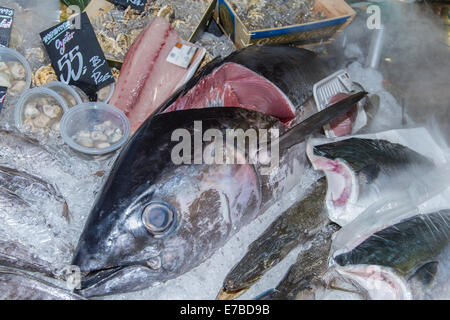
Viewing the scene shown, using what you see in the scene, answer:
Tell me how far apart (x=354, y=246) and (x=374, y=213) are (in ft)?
0.74

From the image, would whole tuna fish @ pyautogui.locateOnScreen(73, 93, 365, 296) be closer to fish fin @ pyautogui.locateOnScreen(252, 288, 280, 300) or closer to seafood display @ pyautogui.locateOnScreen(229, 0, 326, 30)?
fish fin @ pyautogui.locateOnScreen(252, 288, 280, 300)

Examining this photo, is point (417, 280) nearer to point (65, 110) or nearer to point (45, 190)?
point (45, 190)

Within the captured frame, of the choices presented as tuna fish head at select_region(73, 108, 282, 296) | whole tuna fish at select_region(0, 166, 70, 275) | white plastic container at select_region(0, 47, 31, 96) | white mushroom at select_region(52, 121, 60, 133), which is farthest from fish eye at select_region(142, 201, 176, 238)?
white plastic container at select_region(0, 47, 31, 96)

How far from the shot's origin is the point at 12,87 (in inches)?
82.5

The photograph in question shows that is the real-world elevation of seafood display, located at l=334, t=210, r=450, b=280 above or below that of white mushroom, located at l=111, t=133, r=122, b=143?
below

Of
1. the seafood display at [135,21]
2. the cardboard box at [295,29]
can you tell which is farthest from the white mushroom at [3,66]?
the cardboard box at [295,29]

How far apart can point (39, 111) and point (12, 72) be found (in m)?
0.37

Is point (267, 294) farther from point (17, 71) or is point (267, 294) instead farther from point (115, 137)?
point (17, 71)

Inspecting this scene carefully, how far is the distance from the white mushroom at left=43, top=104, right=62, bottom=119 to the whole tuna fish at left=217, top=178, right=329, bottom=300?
4.17 ft

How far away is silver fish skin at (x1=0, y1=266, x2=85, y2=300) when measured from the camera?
1.32 meters

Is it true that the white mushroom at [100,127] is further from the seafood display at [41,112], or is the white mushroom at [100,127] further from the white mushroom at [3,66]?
the white mushroom at [3,66]

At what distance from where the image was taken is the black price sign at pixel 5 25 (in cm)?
217

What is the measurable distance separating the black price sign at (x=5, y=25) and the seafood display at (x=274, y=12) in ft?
4.64

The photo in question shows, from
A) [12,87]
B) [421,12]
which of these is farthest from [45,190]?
[421,12]
